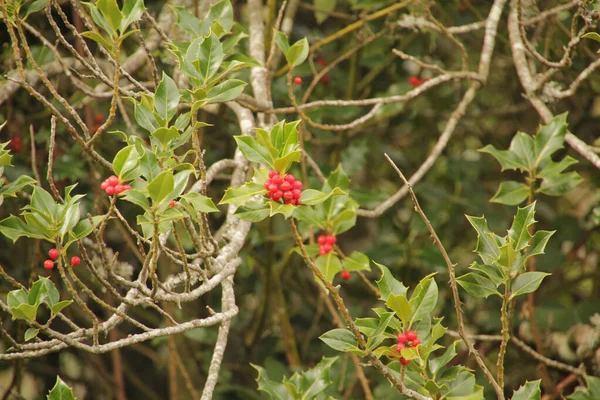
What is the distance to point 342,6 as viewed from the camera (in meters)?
2.78

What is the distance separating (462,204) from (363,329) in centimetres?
135

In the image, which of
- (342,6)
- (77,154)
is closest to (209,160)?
(77,154)

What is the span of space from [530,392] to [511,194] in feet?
1.98

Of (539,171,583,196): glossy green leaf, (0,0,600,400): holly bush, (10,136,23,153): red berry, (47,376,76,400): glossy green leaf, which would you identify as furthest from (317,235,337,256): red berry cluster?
(10,136,23,153): red berry

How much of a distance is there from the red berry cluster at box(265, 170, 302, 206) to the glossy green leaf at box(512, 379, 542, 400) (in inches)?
23.4

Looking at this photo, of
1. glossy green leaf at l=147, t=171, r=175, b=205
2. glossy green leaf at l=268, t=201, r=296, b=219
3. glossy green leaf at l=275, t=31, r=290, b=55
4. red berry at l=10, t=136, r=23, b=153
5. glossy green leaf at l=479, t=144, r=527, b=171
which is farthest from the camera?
red berry at l=10, t=136, r=23, b=153

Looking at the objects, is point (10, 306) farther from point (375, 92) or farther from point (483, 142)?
point (483, 142)

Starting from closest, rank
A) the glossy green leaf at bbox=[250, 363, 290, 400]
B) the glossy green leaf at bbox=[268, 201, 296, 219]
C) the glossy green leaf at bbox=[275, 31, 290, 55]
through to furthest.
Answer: the glossy green leaf at bbox=[268, 201, 296, 219], the glossy green leaf at bbox=[250, 363, 290, 400], the glossy green leaf at bbox=[275, 31, 290, 55]

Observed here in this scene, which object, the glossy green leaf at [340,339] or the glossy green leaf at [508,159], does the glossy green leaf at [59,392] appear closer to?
the glossy green leaf at [340,339]

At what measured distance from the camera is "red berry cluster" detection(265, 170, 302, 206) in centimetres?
118

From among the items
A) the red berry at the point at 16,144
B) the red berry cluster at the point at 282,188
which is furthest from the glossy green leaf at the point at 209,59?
the red berry at the point at 16,144

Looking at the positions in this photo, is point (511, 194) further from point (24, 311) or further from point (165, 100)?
point (24, 311)

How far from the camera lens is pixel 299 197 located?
3.92ft

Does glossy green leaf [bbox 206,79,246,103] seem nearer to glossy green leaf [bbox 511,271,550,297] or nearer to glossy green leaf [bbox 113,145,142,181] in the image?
glossy green leaf [bbox 113,145,142,181]
